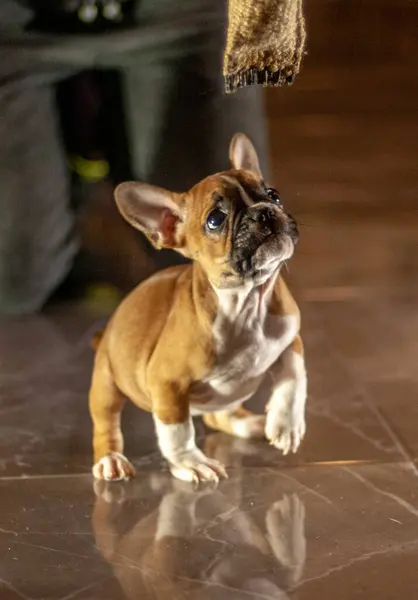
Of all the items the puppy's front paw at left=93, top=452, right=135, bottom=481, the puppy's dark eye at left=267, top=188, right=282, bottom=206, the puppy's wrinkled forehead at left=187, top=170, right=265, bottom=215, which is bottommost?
the puppy's front paw at left=93, top=452, right=135, bottom=481

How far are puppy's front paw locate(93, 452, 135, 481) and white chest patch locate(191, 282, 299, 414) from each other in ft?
0.41

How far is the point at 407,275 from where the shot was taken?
1778mm

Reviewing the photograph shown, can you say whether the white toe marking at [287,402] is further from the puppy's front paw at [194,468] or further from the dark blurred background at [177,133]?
the dark blurred background at [177,133]

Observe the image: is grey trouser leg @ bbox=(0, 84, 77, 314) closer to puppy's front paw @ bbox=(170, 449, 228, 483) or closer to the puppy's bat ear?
the puppy's bat ear

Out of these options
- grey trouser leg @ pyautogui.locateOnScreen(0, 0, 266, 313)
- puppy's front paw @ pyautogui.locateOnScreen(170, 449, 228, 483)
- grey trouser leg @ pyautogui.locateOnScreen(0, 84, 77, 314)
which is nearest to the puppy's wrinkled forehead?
grey trouser leg @ pyautogui.locateOnScreen(0, 0, 266, 313)

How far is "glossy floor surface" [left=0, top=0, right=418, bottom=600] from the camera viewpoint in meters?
0.82

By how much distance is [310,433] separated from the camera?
1092 mm

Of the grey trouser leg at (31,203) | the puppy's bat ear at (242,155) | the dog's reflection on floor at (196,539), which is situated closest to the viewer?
the dog's reflection on floor at (196,539)

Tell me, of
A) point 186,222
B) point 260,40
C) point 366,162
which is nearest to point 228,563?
point 186,222

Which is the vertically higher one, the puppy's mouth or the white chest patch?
the puppy's mouth

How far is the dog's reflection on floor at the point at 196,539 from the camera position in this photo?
799 millimetres

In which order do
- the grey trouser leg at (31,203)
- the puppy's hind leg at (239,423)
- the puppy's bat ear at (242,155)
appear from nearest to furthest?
the puppy's bat ear at (242,155), the puppy's hind leg at (239,423), the grey trouser leg at (31,203)

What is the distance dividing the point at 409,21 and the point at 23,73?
706mm

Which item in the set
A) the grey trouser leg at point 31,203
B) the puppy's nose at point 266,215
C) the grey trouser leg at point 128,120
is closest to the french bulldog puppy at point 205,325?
the puppy's nose at point 266,215
